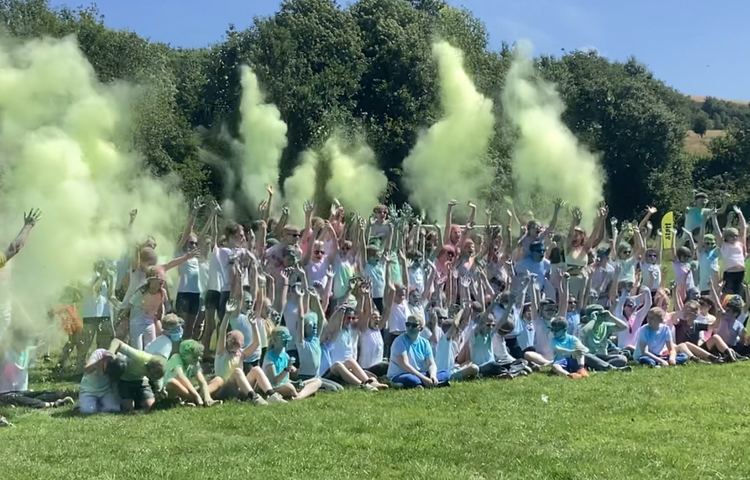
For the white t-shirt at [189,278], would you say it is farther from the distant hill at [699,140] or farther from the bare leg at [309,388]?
the distant hill at [699,140]

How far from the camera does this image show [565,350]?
11445 millimetres

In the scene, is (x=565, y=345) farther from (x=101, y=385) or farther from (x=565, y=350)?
(x=101, y=385)

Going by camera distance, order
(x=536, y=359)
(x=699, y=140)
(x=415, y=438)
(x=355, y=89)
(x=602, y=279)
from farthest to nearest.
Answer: (x=699, y=140) → (x=355, y=89) → (x=602, y=279) → (x=536, y=359) → (x=415, y=438)

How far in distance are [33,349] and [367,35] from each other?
28.2m

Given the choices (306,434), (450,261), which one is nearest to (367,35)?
(450,261)

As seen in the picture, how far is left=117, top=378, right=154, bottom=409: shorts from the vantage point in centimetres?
880

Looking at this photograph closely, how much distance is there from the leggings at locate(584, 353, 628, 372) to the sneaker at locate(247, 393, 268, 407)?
486cm

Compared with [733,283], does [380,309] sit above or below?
below

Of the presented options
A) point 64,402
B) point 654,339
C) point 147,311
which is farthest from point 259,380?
point 654,339

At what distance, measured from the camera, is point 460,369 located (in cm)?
1092

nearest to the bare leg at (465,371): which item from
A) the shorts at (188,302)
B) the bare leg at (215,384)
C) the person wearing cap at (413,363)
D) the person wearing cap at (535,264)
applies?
the person wearing cap at (413,363)

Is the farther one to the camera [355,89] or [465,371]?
[355,89]

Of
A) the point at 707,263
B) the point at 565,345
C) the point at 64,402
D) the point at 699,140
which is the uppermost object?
the point at 699,140

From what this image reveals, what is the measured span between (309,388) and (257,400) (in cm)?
76
